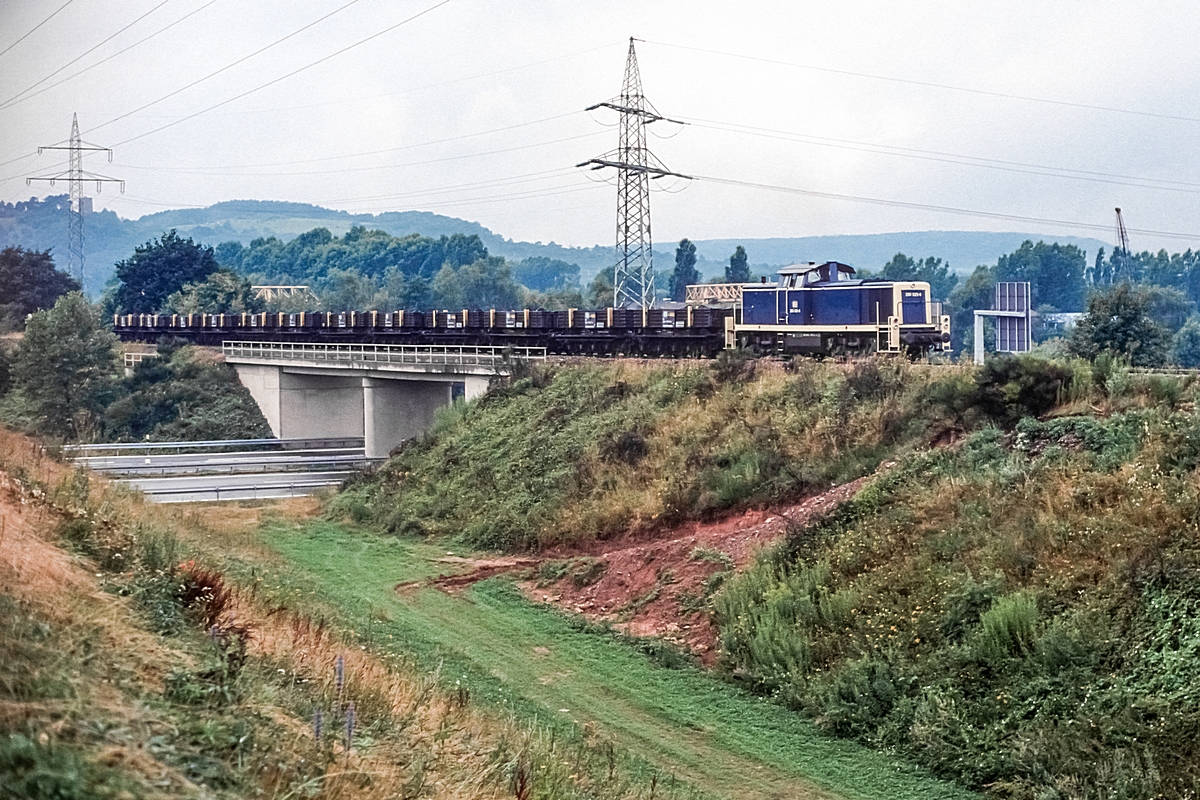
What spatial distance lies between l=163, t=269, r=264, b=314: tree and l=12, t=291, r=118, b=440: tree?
40.8 m

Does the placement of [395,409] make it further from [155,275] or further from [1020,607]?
[155,275]

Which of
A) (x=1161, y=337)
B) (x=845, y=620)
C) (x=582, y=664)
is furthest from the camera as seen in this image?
(x=1161, y=337)

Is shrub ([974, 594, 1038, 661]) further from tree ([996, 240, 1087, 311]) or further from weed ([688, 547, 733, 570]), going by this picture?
tree ([996, 240, 1087, 311])

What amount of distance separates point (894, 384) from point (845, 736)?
459 inches

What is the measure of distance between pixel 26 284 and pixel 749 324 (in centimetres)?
2256

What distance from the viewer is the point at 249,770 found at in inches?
229

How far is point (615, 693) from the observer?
14836mm

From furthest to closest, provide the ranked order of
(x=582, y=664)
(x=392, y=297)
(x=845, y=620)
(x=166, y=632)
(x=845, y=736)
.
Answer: (x=392, y=297)
(x=582, y=664)
(x=845, y=620)
(x=845, y=736)
(x=166, y=632)

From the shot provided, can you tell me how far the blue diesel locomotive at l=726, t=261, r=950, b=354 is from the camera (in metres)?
32.5

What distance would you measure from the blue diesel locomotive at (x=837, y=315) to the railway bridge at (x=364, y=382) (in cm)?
870

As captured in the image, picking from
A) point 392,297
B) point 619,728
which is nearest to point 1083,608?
point 619,728

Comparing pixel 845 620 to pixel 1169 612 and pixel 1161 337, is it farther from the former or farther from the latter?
pixel 1161 337

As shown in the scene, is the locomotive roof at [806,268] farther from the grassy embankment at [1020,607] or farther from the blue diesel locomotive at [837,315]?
the grassy embankment at [1020,607]

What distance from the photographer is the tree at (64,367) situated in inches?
1040
